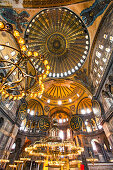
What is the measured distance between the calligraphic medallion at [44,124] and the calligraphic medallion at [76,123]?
5.19 meters

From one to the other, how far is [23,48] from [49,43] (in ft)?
43.2

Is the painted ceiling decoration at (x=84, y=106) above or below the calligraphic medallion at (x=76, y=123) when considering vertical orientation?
above

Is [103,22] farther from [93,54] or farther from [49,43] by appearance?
[49,43]

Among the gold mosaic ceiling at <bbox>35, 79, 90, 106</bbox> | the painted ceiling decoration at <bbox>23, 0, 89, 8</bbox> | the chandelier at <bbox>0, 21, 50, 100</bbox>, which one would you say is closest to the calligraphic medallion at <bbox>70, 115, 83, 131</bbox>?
the gold mosaic ceiling at <bbox>35, 79, 90, 106</bbox>

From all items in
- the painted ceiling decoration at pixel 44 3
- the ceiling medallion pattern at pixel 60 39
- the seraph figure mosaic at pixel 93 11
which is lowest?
the seraph figure mosaic at pixel 93 11

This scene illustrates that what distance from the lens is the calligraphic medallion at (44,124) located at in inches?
730

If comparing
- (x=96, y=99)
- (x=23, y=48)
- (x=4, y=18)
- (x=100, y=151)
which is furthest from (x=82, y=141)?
(x=4, y=18)

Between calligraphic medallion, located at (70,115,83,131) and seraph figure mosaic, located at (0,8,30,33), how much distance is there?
62.6ft

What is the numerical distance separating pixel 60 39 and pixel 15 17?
8123 millimetres

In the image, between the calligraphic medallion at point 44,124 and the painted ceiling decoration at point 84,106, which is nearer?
the calligraphic medallion at point 44,124

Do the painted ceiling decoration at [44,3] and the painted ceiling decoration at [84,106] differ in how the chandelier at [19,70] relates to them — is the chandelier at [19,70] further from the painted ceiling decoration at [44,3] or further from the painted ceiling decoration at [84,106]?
the painted ceiling decoration at [84,106]

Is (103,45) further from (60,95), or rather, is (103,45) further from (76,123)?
(76,123)

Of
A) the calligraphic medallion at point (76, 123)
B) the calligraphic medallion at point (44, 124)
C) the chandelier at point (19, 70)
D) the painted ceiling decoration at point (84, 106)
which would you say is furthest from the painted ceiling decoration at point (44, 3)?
the calligraphic medallion at point (44, 124)

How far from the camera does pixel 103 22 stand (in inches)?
412
